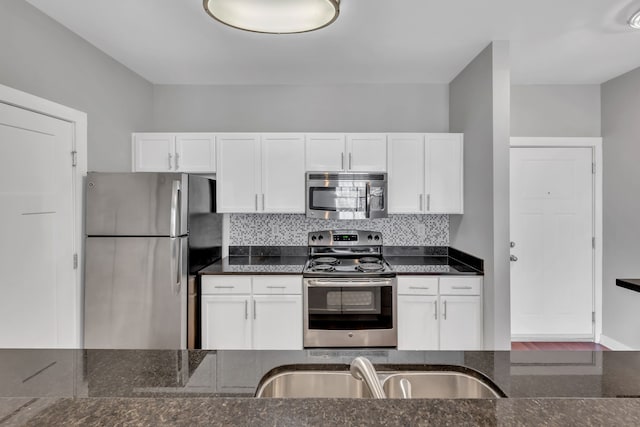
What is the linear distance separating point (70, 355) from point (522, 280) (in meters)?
3.78

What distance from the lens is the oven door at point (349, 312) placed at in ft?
9.40

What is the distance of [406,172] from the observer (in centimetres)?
326

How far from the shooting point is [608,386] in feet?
3.06

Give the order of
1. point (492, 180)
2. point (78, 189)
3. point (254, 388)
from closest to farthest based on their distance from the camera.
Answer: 1. point (254, 388)
2. point (78, 189)
3. point (492, 180)

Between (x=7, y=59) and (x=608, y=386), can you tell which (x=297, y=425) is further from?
(x=7, y=59)

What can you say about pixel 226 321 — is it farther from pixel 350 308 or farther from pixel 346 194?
pixel 346 194

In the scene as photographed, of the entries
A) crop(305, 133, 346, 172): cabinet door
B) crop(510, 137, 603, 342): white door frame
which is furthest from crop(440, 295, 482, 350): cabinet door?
crop(510, 137, 603, 342): white door frame

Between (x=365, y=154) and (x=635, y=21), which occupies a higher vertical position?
(x=635, y=21)

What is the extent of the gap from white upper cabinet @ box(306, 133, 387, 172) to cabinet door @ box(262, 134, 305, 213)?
9cm

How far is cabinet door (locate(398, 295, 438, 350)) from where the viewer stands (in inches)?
114

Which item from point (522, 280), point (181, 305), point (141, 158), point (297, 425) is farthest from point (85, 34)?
point (522, 280)

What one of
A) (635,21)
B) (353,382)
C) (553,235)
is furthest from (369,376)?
(553,235)

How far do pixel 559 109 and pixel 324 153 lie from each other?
2412 millimetres

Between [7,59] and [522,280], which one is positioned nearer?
[7,59]
